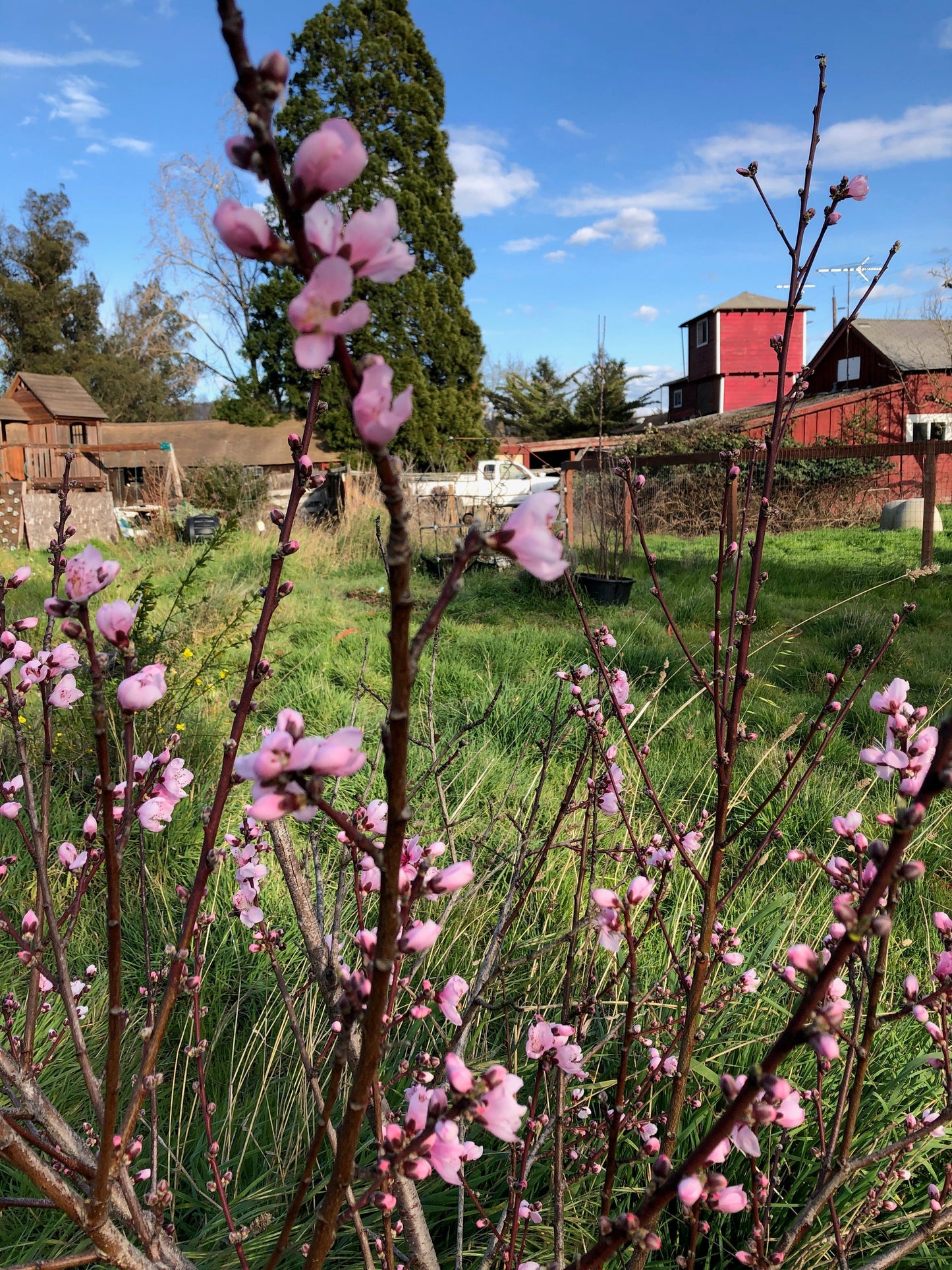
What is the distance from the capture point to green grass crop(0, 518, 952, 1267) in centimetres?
172

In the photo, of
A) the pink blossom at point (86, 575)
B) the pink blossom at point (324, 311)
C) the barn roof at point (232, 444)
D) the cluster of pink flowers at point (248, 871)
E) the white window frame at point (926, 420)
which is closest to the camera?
the pink blossom at point (324, 311)

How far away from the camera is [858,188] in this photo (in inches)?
61.3

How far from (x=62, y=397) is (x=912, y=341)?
2371 centimetres

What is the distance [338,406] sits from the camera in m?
22.0

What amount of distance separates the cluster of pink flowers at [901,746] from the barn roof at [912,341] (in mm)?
21454

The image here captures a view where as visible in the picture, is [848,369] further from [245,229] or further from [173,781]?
[245,229]

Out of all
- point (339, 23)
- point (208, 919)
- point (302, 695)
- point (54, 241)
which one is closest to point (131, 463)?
point (339, 23)

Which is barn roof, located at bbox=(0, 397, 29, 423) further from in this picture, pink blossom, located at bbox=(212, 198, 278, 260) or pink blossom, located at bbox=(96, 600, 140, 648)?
pink blossom, located at bbox=(212, 198, 278, 260)

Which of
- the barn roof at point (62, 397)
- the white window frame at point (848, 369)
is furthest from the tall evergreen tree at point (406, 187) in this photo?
the white window frame at point (848, 369)

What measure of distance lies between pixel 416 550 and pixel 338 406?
43.1ft

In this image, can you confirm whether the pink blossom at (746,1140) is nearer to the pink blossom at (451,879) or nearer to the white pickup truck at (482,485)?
the pink blossom at (451,879)

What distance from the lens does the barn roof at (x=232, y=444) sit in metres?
24.0

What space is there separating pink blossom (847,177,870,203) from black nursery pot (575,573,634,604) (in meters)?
5.60

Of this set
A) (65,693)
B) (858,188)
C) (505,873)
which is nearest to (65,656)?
(65,693)
